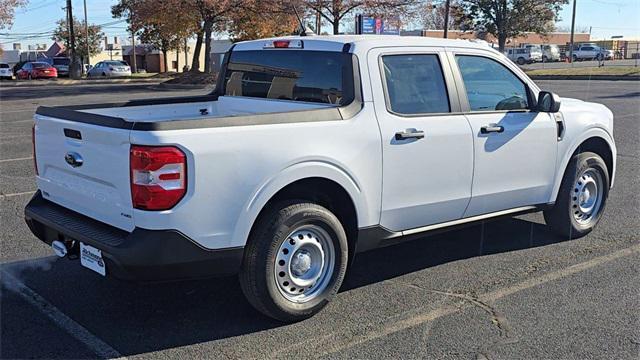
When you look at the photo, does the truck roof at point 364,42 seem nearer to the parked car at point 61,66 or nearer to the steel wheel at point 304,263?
the steel wheel at point 304,263

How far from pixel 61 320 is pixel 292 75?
2.40m

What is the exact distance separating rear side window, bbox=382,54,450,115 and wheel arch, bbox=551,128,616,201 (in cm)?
152

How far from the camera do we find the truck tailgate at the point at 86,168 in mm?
3697

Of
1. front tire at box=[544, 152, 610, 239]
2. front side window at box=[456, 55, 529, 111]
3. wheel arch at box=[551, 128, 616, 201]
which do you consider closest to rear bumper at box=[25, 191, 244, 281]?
front side window at box=[456, 55, 529, 111]

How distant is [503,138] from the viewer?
5238mm

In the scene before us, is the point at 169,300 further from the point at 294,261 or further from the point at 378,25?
the point at 378,25

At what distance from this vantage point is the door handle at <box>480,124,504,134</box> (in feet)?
16.7

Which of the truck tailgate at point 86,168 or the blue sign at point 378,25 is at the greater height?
the blue sign at point 378,25

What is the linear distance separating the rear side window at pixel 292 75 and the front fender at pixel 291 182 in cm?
56

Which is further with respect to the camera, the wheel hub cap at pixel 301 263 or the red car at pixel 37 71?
the red car at pixel 37 71

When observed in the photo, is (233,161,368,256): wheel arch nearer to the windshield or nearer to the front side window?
the front side window

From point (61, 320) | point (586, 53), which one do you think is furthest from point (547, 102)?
point (586, 53)

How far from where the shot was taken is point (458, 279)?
16.5ft

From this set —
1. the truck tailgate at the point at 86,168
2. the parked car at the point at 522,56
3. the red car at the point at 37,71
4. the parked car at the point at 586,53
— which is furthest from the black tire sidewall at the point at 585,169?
the parked car at the point at 586,53
